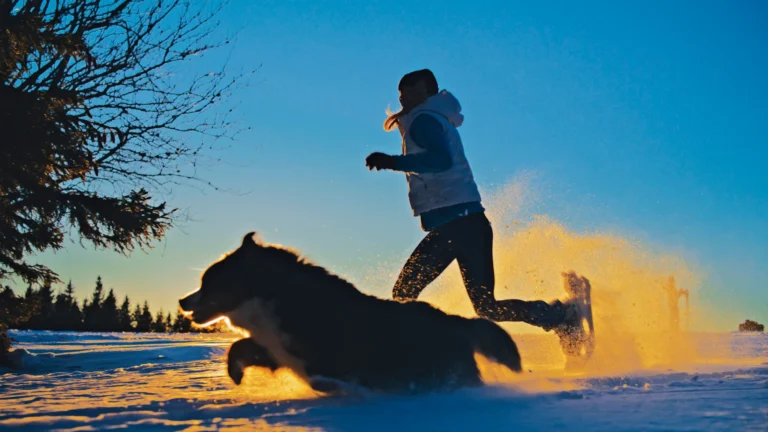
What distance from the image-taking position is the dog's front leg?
4.25 metres

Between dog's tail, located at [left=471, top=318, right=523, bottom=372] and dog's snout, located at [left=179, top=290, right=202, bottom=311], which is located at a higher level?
dog's snout, located at [left=179, top=290, right=202, bottom=311]

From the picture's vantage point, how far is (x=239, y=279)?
4270 mm

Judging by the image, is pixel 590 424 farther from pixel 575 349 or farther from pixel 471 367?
pixel 575 349

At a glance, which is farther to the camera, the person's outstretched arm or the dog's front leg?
the person's outstretched arm

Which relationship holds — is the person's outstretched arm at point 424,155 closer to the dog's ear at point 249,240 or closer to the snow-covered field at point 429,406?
the dog's ear at point 249,240

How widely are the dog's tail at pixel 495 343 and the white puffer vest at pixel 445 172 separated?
102cm

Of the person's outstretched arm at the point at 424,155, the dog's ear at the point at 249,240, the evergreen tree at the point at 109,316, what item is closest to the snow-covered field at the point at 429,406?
the dog's ear at the point at 249,240

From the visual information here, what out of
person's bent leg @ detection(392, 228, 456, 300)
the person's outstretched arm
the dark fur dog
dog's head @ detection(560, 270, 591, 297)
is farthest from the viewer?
dog's head @ detection(560, 270, 591, 297)

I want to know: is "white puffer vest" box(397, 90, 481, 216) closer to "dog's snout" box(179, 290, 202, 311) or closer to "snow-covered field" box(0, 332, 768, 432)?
"snow-covered field" box(0, 332, 768, 432)

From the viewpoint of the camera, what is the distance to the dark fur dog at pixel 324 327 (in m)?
4.02

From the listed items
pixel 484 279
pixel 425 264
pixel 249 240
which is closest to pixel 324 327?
pixel 249 240

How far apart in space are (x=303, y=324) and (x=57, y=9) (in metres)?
6.73

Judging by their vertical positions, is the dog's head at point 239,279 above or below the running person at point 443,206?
below

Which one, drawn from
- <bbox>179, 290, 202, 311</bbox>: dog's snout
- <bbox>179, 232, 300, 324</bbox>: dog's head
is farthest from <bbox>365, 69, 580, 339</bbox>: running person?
<bbox>179, 290, 202, 311</bbox>: dog's snout
